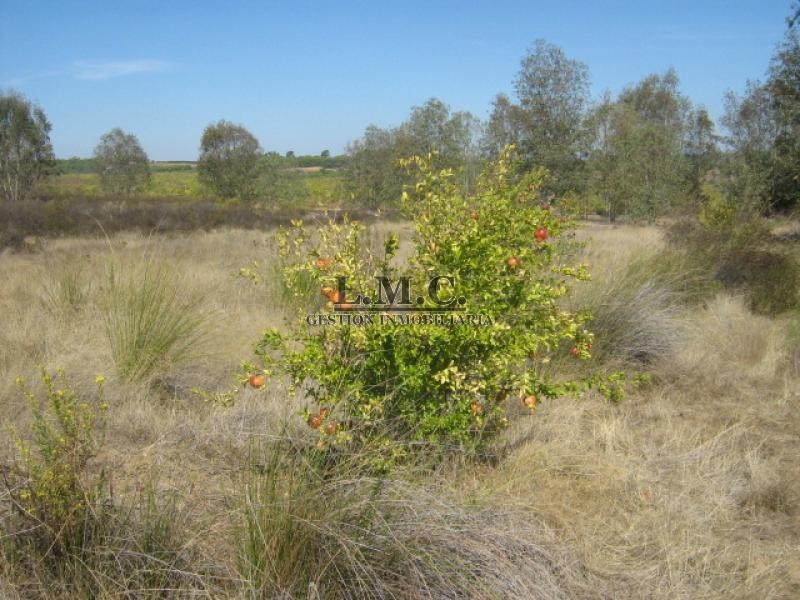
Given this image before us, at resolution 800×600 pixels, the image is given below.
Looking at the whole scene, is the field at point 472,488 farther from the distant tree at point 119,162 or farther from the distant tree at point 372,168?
the distant tree at point 119,162

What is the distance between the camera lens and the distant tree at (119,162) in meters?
31.7

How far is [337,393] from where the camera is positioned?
278 centimetres

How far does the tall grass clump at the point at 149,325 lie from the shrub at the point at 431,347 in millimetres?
1926

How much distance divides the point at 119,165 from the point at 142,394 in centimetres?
3157

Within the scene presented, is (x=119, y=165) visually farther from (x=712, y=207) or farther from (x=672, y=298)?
(x=672, y=298)

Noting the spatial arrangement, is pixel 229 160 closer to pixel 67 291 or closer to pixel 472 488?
pixel 67 291

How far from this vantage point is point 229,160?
28.0 metres

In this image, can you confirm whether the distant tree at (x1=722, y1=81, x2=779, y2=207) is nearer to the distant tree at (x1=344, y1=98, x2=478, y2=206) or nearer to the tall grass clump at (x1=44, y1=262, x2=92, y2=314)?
the distant tree at (x1=344, y1=98, x2=478, y2=206)

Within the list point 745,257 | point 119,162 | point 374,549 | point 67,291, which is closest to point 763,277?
point 745,257

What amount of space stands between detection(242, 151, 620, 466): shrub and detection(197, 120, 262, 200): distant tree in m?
26.1

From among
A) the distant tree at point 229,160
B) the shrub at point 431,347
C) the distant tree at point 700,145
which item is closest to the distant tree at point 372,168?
the distant tree at point 229,160

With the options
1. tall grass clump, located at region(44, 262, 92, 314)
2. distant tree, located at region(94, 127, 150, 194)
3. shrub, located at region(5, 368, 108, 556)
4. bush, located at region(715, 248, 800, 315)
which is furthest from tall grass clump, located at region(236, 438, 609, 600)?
distant tree, located at region(94, 127, 150, 194)

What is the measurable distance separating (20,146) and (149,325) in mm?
21746

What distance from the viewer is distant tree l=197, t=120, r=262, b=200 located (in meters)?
27.8
